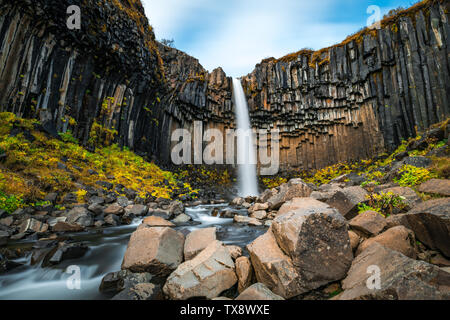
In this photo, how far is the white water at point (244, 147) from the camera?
25.1m

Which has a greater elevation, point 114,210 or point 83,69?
point 83,69

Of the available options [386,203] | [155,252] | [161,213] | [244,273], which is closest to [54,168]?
[161,213]

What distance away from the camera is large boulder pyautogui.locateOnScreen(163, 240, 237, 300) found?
9.94 feet

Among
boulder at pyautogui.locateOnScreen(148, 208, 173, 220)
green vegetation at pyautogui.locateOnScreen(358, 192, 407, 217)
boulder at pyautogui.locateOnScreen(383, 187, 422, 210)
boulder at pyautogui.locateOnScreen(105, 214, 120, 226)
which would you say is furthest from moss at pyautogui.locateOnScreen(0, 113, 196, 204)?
boulder at pyautogui.locateOnScreen(383, 187, 422, 210)

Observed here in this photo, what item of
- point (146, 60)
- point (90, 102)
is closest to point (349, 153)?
point (146, 60)

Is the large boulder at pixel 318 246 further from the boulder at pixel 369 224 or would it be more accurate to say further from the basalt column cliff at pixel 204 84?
the basalt column cliff at pixel 204 84

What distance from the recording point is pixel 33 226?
5.46 metres

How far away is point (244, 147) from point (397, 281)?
24148 mm

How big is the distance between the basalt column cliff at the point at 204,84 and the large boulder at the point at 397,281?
14.3 metres

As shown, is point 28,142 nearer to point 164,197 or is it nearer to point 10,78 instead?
point 10,78

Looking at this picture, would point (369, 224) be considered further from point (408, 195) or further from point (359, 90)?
point (359, 90)

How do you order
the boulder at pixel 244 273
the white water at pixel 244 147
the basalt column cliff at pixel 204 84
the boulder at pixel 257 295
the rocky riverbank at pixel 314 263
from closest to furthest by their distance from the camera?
the rocky riverbank at pixel 314 263 → the boulder at pixel 257 295 → the boulder at pixel 244 273 → the basalt column cliff at pixel 204 84 → the white water at pixel 244 147

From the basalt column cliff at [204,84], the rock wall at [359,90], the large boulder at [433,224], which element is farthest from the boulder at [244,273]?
the rock wall at [359,90]

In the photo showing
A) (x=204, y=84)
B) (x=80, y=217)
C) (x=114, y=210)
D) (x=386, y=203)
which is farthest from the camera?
(x=204, y=84)
